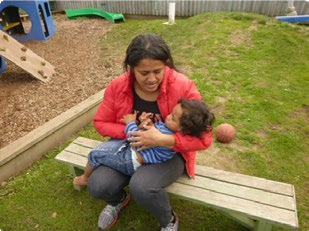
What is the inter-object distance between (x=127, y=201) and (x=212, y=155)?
1.21m

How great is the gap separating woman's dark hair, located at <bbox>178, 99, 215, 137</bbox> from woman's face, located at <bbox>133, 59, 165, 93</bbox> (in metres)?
0.28

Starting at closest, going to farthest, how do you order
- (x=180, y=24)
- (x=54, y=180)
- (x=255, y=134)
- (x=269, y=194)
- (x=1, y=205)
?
1. (x=269, y=194)
2. (x=1, y=205)
3. (x=54, y=180)
4. (x=255, y=134)
5. (x=180, y=24)

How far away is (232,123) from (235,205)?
202 cm

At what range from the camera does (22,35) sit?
7.68m

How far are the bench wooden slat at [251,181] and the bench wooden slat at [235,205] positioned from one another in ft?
0.61

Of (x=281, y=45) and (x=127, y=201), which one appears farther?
(x=281, y=45)

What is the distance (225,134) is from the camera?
3477 mm

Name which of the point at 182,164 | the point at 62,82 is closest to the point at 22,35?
the point at 62,82

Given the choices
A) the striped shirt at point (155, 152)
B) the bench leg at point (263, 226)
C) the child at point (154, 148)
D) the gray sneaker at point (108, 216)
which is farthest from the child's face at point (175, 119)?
the gray sneaker at point (108, 216)

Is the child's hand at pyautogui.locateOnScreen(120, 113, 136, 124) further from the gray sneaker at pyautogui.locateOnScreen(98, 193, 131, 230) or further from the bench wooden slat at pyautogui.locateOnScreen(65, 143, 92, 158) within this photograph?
the gray sneaker at pyautogui.locateOnScreen(98, 193, 131, 230)

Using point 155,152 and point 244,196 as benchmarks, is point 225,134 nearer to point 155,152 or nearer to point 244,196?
point 244,196

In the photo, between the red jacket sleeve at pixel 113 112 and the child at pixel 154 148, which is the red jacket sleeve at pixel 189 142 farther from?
the red jacket sleeve at pixel 113 112

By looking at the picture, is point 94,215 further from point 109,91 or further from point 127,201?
point 109,91

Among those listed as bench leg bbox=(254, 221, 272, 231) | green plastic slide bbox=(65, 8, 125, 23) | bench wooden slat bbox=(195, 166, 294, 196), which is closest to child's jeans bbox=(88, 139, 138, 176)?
bench wooden slat bbox=(195, 166, 294, 196)
